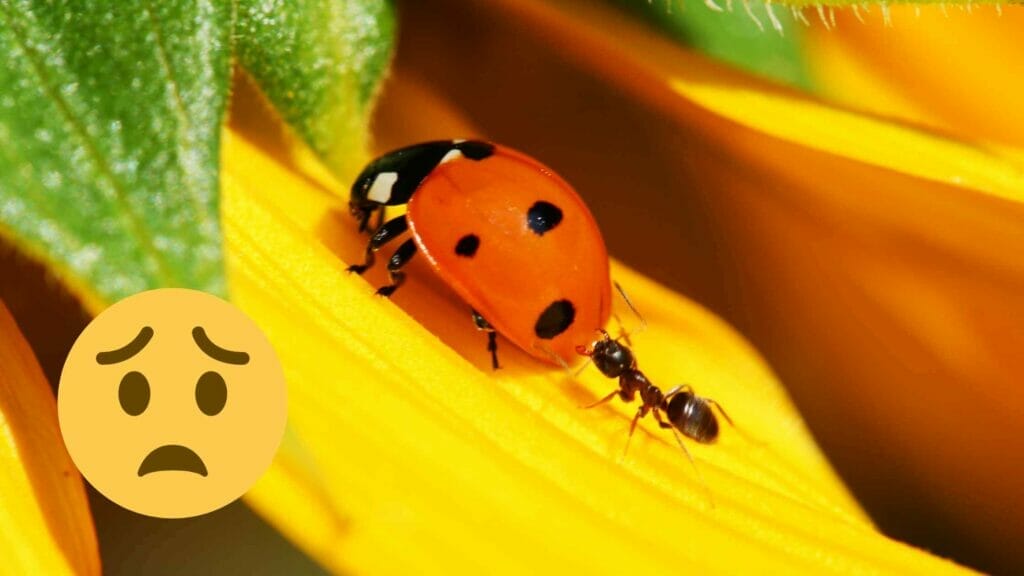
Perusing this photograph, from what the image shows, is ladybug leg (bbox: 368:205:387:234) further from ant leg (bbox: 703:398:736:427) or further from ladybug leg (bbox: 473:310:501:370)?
ant leg (bbox: 703:398:736:427)

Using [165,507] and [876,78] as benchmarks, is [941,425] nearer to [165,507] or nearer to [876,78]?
[876,78]

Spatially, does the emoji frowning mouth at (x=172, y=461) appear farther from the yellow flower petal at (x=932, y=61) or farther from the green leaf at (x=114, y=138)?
the yellow flower petal at (x=932, y=61)

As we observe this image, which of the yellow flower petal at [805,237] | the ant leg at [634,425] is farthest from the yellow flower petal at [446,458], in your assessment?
the yellow flower petal at [805,237]

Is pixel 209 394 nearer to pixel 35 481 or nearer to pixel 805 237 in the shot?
pixel 35 481

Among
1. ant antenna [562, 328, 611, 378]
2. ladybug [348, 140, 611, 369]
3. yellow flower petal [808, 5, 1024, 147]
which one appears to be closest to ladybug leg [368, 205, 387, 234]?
ladybug [348, 140, 611, 369]

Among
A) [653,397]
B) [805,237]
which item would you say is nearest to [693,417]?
[653,397]

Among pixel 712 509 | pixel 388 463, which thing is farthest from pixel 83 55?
pixel 712 509
